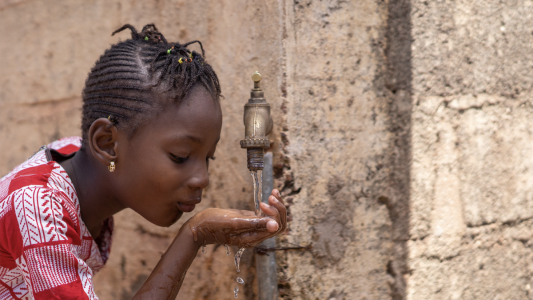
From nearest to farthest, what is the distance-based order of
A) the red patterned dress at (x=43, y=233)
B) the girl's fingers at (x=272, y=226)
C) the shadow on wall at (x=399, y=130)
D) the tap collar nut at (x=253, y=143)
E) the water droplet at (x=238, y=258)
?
the red patterned dress at (x=43, y=233) < the girl's fingers at (x=272, y=226) < the tap collar nut at (x=253, y=143) < the water droplet at (x=238, y=258) < the shadow on wall at (x=399, y=130)

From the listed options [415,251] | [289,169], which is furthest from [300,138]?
[415,251]

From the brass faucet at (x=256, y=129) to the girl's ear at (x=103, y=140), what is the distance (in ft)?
1.17

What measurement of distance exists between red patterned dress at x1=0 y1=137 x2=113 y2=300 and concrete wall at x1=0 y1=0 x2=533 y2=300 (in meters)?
0.61

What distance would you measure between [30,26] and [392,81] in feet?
5.83

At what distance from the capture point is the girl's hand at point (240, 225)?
1287 mm

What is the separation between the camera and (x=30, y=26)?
7.75 ft

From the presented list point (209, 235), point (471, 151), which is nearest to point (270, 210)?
point (209, 235)

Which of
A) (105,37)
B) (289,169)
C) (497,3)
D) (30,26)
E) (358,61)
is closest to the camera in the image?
(289,169)

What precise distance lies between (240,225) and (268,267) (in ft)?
1.29

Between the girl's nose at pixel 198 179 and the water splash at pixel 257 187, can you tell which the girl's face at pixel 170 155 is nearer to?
the girl's nose at pixel 198 179

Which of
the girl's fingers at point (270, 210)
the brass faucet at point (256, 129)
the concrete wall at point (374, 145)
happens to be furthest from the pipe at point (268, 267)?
the girl's fingers at point (270, 210)

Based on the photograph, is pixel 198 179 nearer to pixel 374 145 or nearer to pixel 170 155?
pixel 170 155

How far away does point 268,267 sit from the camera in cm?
164

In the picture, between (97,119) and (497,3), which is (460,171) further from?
(97,119)
